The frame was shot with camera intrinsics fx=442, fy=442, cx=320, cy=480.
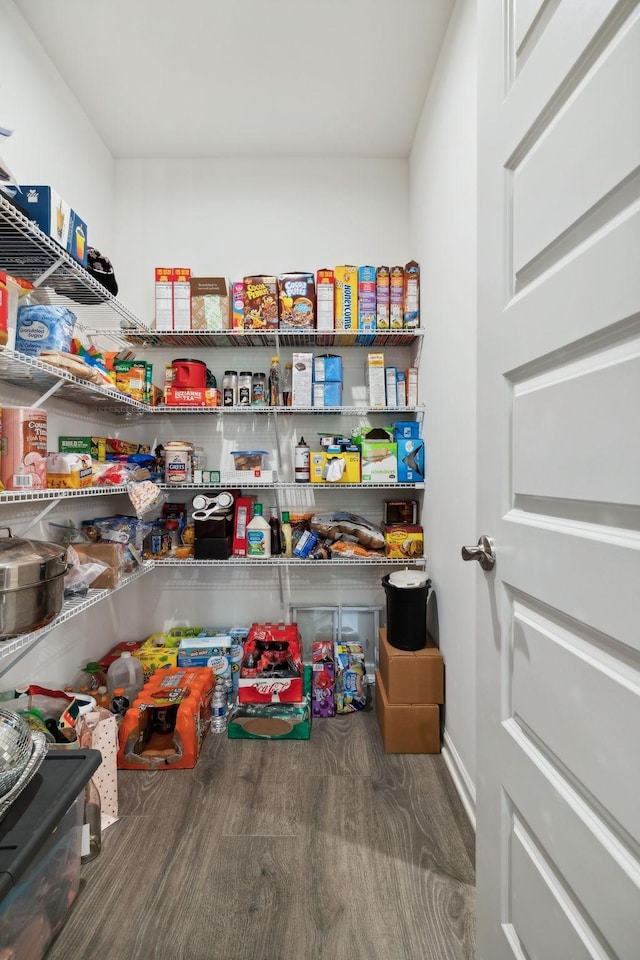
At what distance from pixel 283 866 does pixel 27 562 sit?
47.9 inches

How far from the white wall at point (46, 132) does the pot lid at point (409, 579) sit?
7.70 ft

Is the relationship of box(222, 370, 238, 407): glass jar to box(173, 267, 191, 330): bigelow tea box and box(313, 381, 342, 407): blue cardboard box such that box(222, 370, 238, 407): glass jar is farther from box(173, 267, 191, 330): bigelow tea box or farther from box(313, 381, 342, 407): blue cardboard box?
box(313, 381, 342, 407): blue cardboard box

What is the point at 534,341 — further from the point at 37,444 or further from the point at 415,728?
the point at 415,728

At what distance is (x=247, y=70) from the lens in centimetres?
204

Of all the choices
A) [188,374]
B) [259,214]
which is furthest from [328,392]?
[259,214]

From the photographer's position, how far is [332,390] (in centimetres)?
241

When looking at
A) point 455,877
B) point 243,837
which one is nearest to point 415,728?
point 455,877

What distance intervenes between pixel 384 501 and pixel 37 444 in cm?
175

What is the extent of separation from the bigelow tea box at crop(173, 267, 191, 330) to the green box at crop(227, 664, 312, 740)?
76.8 inches

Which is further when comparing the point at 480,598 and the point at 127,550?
the point at 127,550

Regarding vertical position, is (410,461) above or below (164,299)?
below

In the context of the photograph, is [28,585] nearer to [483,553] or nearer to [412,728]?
[483,553]

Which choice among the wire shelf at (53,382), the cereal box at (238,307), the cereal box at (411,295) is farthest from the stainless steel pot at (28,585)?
the cereal box at (411,295)

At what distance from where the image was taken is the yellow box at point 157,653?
7.64 ft
